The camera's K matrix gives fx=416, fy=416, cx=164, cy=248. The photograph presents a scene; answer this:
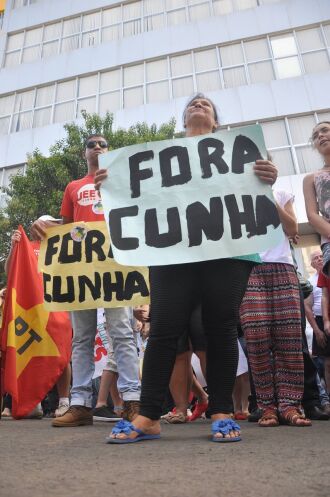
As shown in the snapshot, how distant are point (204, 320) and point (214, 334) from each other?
0.28 feet

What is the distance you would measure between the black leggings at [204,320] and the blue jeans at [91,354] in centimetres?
91

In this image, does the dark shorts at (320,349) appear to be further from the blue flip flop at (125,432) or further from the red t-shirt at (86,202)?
the blue flip flop at (125,432)

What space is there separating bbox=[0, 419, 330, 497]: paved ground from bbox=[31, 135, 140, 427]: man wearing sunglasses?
890 mm

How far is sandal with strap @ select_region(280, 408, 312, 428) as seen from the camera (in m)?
2.38

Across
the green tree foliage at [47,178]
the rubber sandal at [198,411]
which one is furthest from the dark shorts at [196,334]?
the green tree foliage at [47,178]

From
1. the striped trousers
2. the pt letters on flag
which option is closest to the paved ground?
the striped trousers

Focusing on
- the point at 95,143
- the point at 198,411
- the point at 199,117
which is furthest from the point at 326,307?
the point at 95,143

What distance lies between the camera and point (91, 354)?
9.58 ft

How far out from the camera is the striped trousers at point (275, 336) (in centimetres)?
262

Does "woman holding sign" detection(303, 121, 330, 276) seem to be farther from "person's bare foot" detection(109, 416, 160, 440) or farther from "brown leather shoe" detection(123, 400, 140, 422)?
"brown leather shoe" detection(123, 400, 140, 422)

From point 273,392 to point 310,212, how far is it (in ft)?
3.93

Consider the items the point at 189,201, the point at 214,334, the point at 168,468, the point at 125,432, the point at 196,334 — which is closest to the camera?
the point at 168,468

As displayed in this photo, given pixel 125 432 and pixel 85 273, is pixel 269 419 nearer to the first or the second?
pixel 125 432

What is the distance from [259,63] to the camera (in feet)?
50.9
